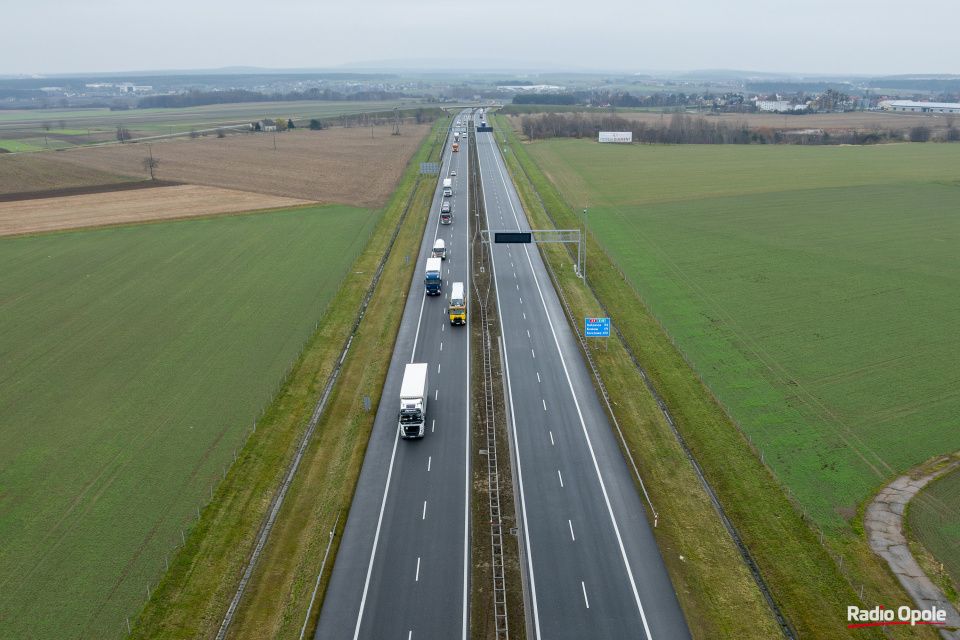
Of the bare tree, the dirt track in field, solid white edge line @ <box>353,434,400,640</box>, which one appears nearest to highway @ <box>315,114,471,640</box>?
solid white edge line @ <box>353,434,400,640</box>

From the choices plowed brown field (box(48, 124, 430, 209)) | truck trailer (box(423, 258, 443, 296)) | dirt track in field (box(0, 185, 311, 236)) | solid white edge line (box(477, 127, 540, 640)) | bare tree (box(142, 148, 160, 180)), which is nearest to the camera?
solid white edge line (box(477, 127, 540, 640))

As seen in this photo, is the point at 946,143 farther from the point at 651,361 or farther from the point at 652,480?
the point at 652,480

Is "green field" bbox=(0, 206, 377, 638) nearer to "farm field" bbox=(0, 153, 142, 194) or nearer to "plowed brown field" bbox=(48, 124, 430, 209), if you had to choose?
"plowed brown field" bbox=(48, 124, 430, 209)

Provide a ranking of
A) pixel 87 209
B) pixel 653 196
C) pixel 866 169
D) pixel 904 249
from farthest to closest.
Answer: pixel 866 169
pixel 653 196
pixel 87 209
pixel 904 249

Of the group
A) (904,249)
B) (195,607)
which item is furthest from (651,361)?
(904,249)

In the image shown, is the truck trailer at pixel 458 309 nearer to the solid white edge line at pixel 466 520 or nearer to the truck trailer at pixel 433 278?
the truck trailer at pixel 433 278

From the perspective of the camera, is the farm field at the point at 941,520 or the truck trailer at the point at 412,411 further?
the truck trailer at the point at 412,411

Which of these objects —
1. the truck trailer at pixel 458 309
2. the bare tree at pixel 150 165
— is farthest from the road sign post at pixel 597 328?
the bare tree at pixel 150 165
